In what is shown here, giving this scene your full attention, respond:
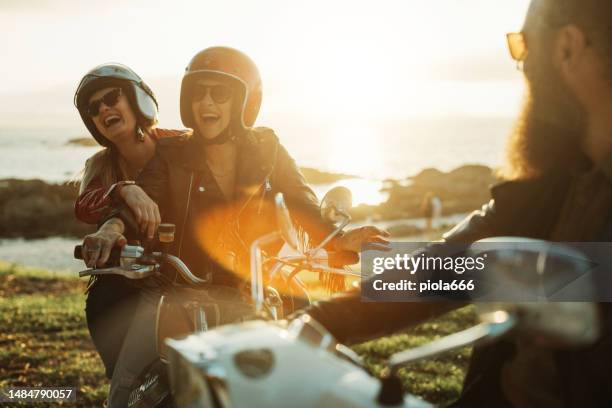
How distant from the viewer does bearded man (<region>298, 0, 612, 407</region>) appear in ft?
4.89

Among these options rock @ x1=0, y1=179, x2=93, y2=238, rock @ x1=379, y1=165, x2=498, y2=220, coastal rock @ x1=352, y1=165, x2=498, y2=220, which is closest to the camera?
rock @ x1=0, y1=179, x2=93, y2=238

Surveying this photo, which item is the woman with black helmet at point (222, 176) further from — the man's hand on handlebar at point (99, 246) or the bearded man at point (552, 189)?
the bearded man at point (552, 189)

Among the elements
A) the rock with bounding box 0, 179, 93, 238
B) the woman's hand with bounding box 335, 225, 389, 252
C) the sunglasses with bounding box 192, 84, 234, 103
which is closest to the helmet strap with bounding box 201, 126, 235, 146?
the sunglasses with bounding box 192, 84, 234, 103

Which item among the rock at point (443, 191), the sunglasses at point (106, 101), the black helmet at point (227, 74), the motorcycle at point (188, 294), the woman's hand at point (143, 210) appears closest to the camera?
the motorcycle at point (188, 294)

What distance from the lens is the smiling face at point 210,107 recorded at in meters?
3.58

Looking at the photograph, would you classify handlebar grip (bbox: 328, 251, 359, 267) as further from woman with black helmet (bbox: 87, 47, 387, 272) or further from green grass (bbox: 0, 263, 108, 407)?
green grass (bbox: 0, 263, 108, 407)

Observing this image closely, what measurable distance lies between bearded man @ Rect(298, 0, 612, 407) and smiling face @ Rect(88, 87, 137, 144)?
2.80m

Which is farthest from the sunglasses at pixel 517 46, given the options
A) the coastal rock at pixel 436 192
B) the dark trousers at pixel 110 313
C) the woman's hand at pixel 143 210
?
the coastal rock at pixel 436 192

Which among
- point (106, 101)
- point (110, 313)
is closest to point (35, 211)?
point (106, 101)

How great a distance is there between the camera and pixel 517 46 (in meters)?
1.79

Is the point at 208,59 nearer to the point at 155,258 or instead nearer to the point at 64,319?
the point at 155,258

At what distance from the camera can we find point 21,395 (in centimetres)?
543

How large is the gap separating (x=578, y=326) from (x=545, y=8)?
875mm

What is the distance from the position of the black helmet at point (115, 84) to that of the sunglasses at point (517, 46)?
297 cm
